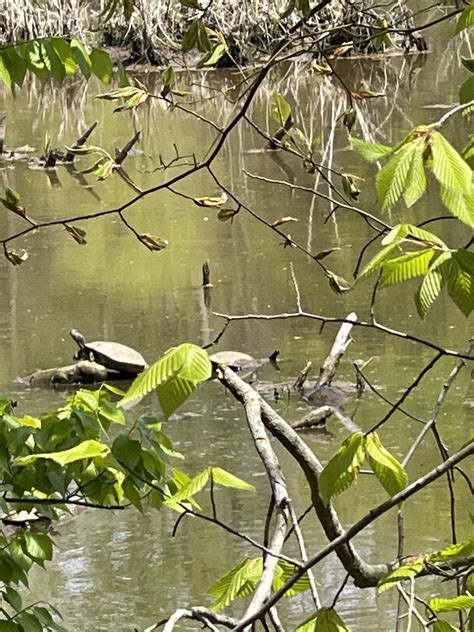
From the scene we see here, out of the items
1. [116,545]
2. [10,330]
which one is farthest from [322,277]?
[116,545]

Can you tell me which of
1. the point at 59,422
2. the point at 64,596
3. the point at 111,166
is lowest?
the point at 64,596

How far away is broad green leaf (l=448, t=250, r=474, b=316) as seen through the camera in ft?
3.51

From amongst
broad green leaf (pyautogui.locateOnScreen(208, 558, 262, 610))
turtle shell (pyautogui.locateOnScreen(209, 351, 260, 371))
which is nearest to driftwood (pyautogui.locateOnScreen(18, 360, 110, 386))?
turtle shell (pyautogui.locateOnScreen(209, 351, 260, 371))

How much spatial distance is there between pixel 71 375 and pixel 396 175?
5.09m

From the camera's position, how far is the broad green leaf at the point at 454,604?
117 centimetres

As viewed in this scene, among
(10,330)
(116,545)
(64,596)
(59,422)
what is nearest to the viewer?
(59,422)

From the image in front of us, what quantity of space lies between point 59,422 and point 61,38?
0.53m

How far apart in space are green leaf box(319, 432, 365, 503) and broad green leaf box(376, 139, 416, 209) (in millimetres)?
244

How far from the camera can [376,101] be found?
49.3ft

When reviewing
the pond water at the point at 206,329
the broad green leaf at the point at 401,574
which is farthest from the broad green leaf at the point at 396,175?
the pond water at the point at 206,329

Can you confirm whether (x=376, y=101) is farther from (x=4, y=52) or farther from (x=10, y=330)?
(x=4, y=52)

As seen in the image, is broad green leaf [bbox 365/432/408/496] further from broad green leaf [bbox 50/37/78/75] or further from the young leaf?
broad green leaf [bbox 50/37/78/75]

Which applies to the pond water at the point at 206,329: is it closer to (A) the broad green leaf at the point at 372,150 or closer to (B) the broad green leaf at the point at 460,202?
(A) the broad green leaf at the point at 372,150

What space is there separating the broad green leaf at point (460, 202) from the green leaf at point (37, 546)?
117cm
